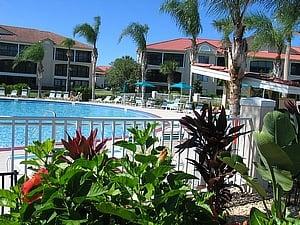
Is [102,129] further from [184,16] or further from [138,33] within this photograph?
[138,33]

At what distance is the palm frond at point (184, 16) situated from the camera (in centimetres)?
2834

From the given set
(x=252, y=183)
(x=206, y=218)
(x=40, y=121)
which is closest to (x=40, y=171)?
(x=206, y=218)

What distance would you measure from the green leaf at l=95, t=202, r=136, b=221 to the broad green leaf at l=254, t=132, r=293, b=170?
124cm

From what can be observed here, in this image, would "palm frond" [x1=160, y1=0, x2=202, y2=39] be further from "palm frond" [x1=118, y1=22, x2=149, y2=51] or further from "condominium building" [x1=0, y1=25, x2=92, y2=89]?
"condominium building" [x1=0, y1=25, x2=92, y2=89]

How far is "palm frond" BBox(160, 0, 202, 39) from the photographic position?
2834 cm

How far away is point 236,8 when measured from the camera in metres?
14.5

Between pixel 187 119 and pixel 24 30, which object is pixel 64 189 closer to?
pixel 187 119

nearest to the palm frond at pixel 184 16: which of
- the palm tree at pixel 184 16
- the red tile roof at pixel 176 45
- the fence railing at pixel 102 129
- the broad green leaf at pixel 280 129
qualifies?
the palm tree at pixel 184 16

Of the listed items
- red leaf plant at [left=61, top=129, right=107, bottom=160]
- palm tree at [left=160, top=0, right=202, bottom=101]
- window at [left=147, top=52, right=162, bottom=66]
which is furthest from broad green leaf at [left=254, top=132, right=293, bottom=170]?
window at [left=147, top=52, right=162, bottom=66]

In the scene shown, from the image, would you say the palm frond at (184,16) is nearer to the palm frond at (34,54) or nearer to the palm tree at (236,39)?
the palm tree at (236,39)

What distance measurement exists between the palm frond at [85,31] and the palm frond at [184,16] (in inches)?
620

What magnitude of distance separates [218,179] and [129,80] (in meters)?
60.5

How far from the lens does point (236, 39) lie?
14664mm

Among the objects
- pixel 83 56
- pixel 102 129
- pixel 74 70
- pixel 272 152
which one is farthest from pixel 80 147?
pixel 83 56
